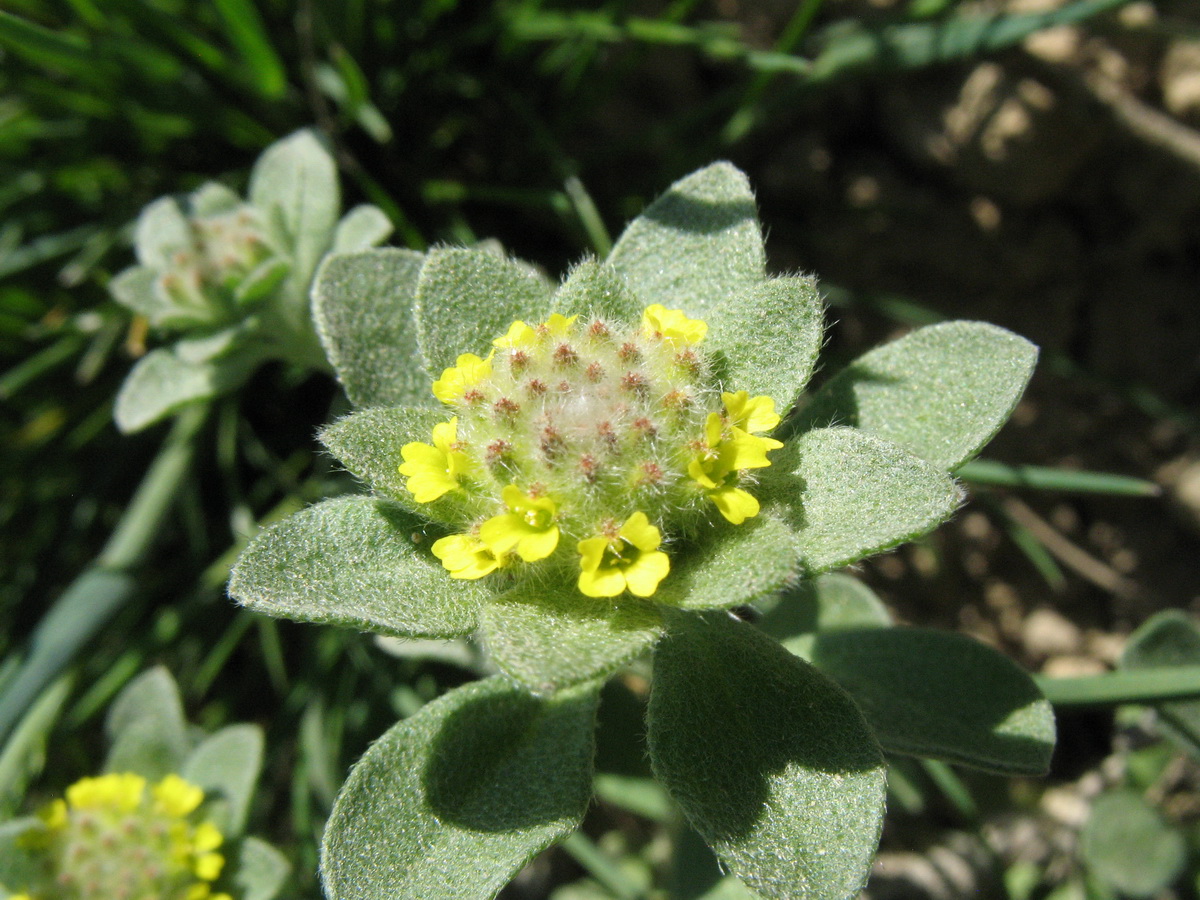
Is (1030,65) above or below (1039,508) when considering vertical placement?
above

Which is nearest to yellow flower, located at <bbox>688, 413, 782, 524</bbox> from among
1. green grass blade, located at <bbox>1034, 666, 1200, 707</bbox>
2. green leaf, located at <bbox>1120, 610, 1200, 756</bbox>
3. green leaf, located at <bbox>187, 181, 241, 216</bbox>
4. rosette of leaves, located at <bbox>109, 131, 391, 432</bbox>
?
green grass blade, located at <bbox>1034, 666, 1200, 707</bbox>

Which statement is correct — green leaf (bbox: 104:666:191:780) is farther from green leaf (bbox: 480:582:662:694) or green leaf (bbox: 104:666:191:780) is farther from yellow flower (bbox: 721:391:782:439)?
yellow flower (bbox: 721:391:782:439)

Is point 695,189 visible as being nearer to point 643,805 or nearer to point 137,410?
point 137,410

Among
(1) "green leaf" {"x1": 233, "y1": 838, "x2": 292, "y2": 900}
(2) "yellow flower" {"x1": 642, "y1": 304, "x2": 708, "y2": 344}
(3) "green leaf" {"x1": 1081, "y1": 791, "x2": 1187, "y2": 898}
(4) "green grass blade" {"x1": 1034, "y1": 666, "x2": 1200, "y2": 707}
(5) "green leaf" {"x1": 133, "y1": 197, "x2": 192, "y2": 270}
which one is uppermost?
(5) "green leaf" {"x1": 133, "y1": 197, "x2": 192, "y2": 270}

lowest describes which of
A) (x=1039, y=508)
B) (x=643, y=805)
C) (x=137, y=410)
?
(x=1039, y=508)

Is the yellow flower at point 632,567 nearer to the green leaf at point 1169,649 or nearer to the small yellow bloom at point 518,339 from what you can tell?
the small yellow bloom at point 518,339

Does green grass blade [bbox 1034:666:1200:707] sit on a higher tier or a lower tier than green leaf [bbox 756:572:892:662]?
lower

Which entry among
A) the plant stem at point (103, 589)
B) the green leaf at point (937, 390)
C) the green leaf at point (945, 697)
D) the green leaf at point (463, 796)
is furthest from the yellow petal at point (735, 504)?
the plant stem at point (103, 589)

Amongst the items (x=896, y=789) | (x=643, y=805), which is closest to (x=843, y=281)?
(x=896, y=789)
